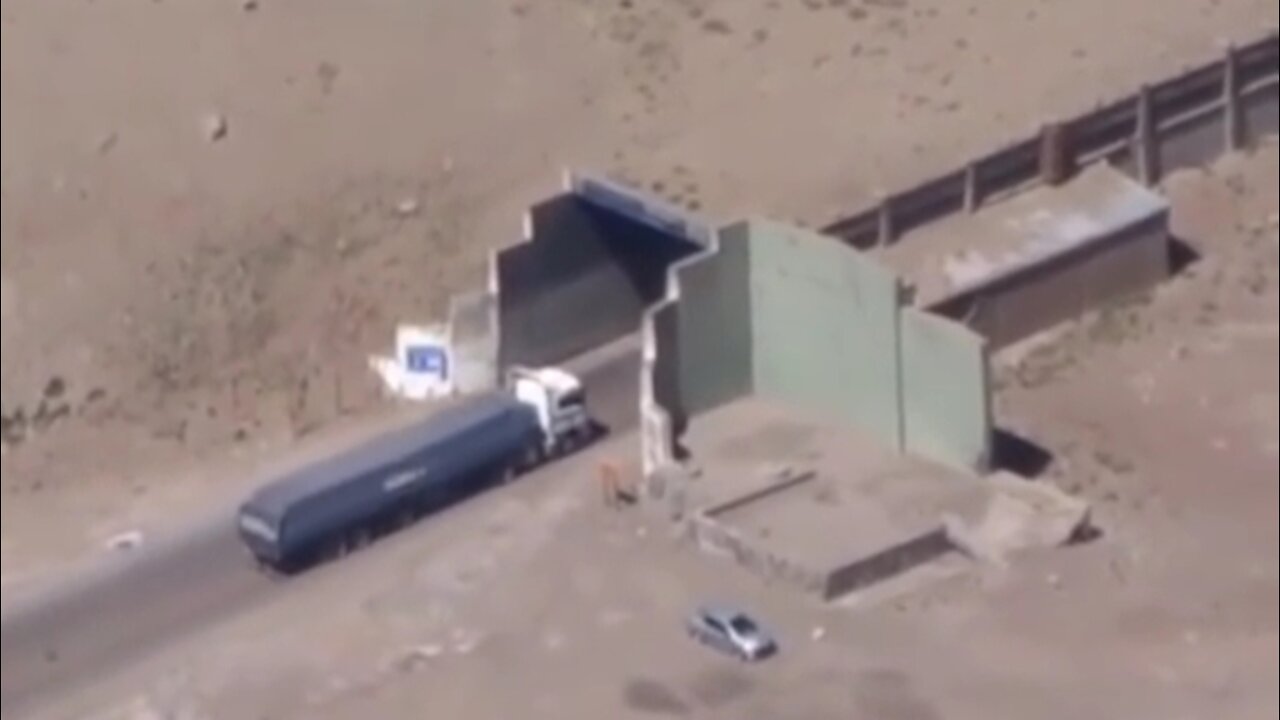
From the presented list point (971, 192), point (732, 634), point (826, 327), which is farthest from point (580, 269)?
point (732, 634)

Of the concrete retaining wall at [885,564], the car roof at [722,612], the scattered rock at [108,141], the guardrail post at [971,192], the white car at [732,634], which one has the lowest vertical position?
the white car at [732,634]

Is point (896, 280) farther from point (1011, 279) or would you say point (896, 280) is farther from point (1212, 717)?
point (1212, 717)

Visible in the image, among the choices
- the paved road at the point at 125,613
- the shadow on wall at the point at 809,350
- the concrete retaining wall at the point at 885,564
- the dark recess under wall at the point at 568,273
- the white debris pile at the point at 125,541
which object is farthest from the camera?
the dark recess under wall at the point at 568,273

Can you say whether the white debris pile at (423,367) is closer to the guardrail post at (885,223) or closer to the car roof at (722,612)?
the guardrail post at (885,223)

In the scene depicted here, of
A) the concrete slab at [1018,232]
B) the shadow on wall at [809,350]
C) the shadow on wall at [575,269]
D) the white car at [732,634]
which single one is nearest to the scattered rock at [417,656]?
the white car at [732,634]

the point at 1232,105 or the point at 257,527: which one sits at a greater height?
the point at 1232,105

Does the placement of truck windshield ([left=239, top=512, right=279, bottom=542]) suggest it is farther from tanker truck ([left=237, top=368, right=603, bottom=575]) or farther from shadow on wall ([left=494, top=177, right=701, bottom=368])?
shadow on wall ([left=494, top=177, right=701, bottom=368])

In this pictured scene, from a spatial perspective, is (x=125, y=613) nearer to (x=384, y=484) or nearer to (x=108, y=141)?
(x=384, y=484)

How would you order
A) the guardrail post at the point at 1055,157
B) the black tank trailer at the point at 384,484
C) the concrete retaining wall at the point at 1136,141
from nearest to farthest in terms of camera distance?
the black tank trailer at the point at 384,484 → the concrete retaining wall at the point at 1136,141 → the guardrail post at the point at 1055,157

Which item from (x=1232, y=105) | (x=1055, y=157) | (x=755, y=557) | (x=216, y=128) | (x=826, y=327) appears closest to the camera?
(x=755, y=557)
